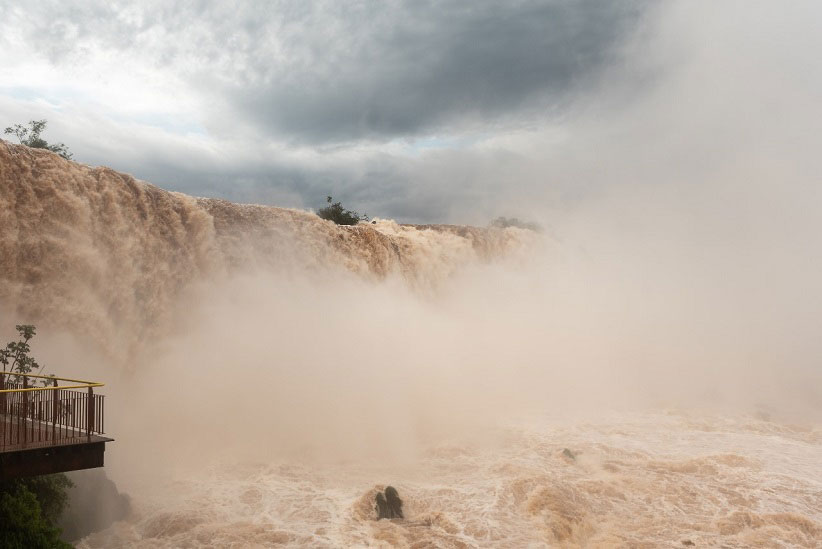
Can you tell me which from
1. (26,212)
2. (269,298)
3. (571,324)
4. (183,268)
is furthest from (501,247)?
(26,212)

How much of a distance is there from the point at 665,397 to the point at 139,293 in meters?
22.7

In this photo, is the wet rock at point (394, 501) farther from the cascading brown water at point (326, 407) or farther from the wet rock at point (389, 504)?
the cascading brown water at point (326, 407)

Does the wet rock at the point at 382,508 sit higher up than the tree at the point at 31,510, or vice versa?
the tree at the point at 31,510

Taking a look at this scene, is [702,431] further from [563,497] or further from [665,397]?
[563,497]

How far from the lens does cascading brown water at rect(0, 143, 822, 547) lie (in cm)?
1211

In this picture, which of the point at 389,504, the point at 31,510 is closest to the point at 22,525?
the point at 31,510

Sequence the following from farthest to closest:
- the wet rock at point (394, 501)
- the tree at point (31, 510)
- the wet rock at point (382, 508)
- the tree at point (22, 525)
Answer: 1. the wet rock at point (394, 501)
2. the wet rock at point (382, 508)
3. the tree at point (31, 510)
4. the tree at point (22, 525)

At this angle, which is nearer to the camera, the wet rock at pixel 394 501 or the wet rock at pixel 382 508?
the wet rock at pixel 382 508

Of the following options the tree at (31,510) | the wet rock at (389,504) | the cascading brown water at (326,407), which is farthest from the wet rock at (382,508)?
the tree at (31,510)

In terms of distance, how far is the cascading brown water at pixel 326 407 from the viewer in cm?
1211

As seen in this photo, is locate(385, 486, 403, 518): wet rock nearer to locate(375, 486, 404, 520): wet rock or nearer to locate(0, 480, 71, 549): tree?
locate(375, 486, 404, 520): wet rock

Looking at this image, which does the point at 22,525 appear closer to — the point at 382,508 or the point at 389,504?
the point at 382,508

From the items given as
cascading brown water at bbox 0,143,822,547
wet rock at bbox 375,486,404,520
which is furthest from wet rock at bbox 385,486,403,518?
cascading brown water at bbox 0,143,822,547

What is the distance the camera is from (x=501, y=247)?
34.8m
